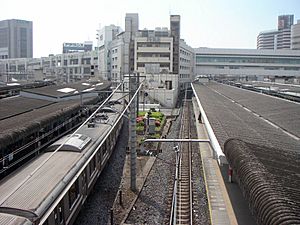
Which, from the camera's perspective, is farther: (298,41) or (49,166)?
(298,41)

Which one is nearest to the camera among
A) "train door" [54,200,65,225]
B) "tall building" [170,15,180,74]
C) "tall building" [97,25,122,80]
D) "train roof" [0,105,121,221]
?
"train roof" [0,105,121,221]

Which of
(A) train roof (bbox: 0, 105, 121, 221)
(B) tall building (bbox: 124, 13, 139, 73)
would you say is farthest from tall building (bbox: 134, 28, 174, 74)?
(A) train roof (bbox: 0, 105, 121, 221)

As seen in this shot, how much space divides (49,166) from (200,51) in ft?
212

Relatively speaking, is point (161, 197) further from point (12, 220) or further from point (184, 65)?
point (184, 65)

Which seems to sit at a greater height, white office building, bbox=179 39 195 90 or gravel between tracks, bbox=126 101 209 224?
white office building, bbox=179 39 195 90

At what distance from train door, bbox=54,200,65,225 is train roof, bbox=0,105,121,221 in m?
0.53

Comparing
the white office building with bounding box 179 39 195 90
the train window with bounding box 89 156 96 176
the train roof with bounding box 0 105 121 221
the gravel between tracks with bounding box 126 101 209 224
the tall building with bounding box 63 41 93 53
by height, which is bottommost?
→ the gravel between tracks with bounding box 126 101 209 224

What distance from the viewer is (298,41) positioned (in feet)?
257

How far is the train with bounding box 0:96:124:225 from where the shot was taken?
542 cm

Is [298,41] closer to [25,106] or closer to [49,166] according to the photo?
[25,106]

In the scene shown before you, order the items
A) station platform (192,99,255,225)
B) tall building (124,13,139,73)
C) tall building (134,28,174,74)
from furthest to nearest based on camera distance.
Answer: tall building (124,13,139,73)
tall building (134,28,174,74)
station platform (192,99,255,225)

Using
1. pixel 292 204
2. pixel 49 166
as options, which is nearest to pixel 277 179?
pixel 292 204

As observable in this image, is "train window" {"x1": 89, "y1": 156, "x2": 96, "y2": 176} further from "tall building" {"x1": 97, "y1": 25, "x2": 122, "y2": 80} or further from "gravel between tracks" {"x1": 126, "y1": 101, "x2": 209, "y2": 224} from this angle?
"tall building" {"x1": 97, "y1": 25, "x2": 122, "y2": 80}

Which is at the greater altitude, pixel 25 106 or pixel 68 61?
pixel 68 61
